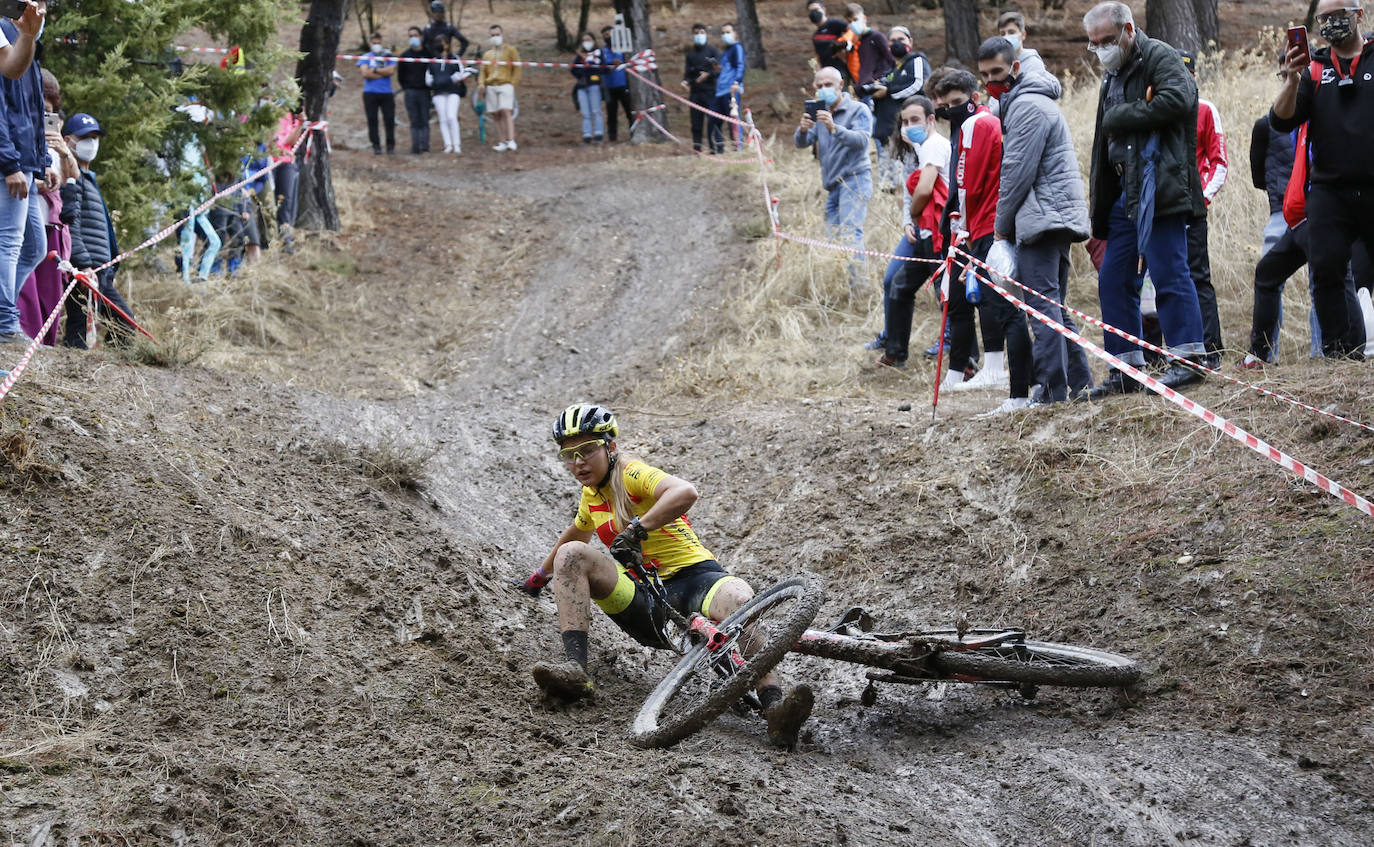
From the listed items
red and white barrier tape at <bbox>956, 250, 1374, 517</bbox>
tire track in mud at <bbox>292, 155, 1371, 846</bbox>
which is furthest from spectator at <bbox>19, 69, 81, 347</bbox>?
red and white barrier tape at <bbox>956, 250, 1374, 517</bbox>

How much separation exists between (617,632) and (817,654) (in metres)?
1.73

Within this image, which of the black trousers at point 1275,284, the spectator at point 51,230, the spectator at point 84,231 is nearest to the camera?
the black trousers at point 1275,284

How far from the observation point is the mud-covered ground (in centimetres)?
412

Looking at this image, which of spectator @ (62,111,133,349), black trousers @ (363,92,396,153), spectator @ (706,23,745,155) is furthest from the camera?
black trousers @ (363,92,396,153)

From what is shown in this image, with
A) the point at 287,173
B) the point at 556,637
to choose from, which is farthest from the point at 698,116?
the point at 556,637

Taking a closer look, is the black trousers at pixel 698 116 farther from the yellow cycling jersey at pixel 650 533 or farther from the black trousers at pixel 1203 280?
the yellow cycling jersey at pixel 650 533

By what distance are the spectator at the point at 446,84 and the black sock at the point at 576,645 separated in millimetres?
16358

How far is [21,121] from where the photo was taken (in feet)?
24.4

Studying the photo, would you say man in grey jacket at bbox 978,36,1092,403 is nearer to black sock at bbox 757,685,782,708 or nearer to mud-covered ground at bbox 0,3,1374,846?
mud-covered ground at bbox 0,3,1374,846

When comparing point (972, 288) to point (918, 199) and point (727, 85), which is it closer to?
point (918, 199)

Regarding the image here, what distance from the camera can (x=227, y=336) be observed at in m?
11.5

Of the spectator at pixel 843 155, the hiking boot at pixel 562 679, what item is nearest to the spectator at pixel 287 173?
the spectator at pixel 843 155

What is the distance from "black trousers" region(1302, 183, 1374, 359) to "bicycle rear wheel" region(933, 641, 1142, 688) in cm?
311

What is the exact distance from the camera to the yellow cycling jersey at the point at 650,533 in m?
5.59
